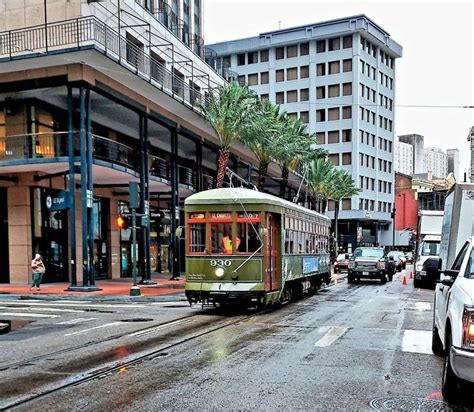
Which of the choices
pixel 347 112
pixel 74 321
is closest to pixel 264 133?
pixel 74 321

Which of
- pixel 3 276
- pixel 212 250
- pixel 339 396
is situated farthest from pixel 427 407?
pixel 3 276

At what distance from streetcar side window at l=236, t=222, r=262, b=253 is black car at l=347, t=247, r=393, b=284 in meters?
17.7

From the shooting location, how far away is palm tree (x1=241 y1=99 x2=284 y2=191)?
1248 inches

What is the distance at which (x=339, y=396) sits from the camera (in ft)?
22.7

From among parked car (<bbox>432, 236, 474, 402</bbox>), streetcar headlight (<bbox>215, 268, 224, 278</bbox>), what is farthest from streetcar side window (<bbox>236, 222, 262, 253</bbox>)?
parked car (<bbox>432, 236, 474, 402</bbox>)

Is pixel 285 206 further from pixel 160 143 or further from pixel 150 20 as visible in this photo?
pixel 160 143

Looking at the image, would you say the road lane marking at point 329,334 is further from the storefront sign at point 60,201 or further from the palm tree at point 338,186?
the palm tree at point 338,186

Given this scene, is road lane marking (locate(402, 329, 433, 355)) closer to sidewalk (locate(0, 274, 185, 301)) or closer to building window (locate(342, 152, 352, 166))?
sidewalk (locate(0, 274, 185, 301))

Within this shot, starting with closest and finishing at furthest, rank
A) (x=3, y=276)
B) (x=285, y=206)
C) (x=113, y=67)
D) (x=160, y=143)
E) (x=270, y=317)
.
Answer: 1. (x=270, y=317)
2. (x=285, y=206)
3. (x=113, y=67)
4. (x=3, y=276)
5. (x=160, y=143)

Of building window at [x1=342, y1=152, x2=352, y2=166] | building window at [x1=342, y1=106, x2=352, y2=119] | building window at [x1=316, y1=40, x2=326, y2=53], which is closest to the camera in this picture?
building window at [x1=342, y1=106, x2=352, y2=119]

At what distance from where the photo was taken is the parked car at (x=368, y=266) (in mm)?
31719

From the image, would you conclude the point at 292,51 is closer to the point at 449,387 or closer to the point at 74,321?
the point at 74,321

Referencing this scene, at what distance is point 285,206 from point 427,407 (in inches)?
442

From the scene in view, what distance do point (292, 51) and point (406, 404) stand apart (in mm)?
84560
